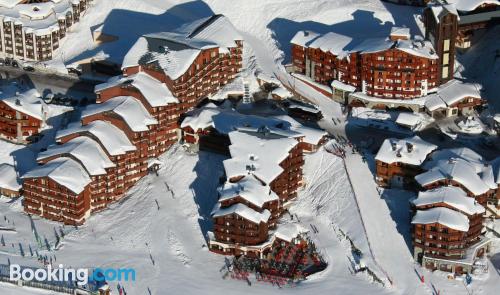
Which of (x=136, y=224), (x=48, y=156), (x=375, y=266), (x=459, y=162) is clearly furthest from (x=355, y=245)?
(x=48, y=156)

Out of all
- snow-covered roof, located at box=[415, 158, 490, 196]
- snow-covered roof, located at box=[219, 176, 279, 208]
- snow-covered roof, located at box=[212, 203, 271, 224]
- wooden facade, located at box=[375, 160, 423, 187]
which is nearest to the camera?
snow-covered roof, located at box=[212, 203, 271, 224]

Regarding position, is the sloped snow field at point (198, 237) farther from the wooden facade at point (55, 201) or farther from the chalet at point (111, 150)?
the chalet at point (111, 150)

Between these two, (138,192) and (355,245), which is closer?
(355,245)

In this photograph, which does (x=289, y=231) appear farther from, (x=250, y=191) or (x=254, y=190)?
(x=250, y=191)

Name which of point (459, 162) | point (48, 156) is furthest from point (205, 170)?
point (459, 162)

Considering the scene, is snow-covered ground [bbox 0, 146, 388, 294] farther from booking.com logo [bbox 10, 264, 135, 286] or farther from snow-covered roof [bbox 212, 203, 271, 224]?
snow-covered roof [bbox 212, 203, 271, 224]

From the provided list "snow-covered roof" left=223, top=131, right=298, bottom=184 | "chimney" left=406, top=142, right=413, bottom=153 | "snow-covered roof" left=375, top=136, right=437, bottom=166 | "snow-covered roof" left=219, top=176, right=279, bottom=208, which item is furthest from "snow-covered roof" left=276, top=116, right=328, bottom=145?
"chimney" left=406, top=142, right=413, bottom=153

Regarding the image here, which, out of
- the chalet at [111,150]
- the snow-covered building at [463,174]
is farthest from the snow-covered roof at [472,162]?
the chalet at [111,150]

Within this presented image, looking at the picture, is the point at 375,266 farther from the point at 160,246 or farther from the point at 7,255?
the point at 7,255
